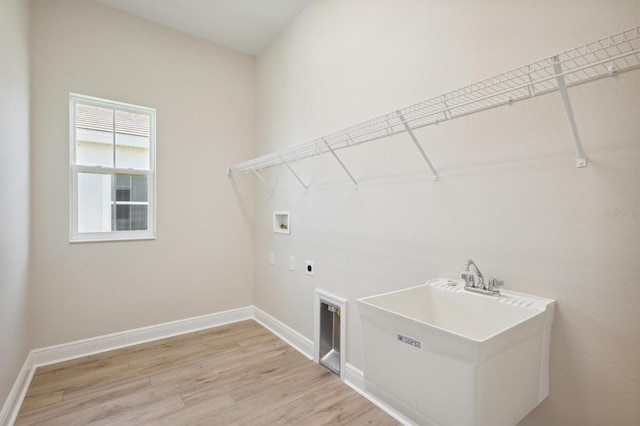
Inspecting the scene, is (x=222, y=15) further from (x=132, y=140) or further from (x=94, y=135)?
(x=94, y=135)

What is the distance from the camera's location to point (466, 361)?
0.90m

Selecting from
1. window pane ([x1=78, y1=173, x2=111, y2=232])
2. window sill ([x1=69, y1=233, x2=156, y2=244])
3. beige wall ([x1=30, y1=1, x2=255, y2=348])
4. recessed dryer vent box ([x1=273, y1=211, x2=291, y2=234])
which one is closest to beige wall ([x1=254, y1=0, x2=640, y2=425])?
recessed dryer vent box ([x1=273, y1=211, x2=291, y2=234])

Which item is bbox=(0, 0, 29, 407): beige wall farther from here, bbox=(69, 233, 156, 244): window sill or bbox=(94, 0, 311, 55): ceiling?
bbox=(94, 0, 311, 55): ceiling

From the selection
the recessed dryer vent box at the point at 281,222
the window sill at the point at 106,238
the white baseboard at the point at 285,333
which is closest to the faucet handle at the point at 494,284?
the white baseboard at the point at 285,333

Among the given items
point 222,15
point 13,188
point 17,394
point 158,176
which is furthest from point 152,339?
point 222,15

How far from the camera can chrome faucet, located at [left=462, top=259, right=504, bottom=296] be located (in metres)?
1.34

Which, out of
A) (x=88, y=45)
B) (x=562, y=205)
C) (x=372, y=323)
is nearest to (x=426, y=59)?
(x=562, y=205)

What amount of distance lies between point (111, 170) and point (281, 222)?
62.4 inches

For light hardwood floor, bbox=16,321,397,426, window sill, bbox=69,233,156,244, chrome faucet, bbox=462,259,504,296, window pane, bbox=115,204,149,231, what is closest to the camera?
chrome faucet, bbox=462,259,504,296

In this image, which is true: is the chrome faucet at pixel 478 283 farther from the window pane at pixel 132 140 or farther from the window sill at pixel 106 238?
the window pane at pixel 132 140

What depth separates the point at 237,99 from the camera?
3.39 metres

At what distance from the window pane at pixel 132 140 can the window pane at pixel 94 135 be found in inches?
2.5

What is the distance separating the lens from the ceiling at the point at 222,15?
2.65 metres

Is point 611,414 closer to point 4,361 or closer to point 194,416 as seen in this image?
point 194,416
